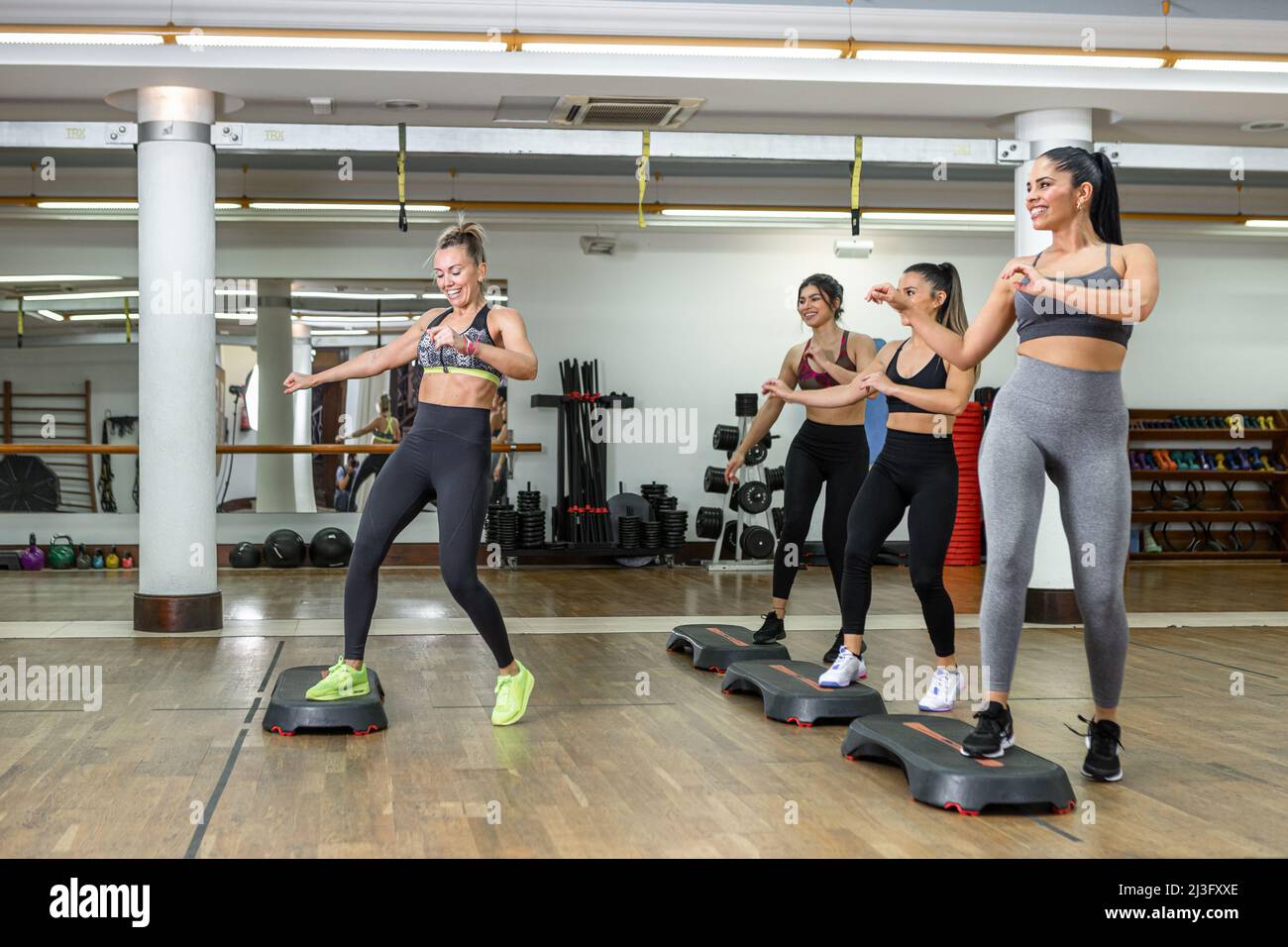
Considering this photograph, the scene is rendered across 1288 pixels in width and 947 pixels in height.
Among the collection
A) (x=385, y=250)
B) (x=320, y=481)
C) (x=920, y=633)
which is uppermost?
(x=385, y=250)

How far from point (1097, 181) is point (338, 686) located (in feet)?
8.98

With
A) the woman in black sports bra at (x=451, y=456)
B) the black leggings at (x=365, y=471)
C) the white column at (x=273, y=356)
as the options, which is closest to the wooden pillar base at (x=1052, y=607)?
the woman in black sports bra at (x=451, y=456)

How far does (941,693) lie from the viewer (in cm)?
427

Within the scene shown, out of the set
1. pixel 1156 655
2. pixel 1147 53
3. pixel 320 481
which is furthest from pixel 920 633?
pixel 320 481

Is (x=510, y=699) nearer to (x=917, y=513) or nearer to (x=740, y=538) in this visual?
(x=917, y=513)

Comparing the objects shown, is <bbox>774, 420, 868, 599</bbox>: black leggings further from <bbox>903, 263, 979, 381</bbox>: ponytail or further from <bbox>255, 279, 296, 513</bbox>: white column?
<bbox>255, 279, 296, 513</bbox>: white column

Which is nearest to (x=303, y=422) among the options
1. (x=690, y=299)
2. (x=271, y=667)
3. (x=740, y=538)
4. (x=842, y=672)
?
(x=690, y=299)

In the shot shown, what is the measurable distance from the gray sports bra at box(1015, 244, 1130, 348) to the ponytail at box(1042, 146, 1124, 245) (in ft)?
0.25

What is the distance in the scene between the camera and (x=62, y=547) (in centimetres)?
988

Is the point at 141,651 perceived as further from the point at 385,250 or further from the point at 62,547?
the point at 385,250

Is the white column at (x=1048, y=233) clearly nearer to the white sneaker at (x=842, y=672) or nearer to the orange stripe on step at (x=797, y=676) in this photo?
→ the orange stripe on step at (x=797, y=676)

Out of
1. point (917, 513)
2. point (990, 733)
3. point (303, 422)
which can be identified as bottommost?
point (990, 733)

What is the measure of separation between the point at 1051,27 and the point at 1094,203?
3476 millimetres

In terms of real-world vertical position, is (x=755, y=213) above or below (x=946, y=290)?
above
